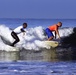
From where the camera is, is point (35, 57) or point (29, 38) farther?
point (29, 38)

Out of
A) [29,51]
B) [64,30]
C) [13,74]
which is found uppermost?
→ [64,30]

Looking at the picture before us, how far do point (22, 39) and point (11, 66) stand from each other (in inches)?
414

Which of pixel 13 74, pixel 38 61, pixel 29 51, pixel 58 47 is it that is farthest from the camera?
Result: pixel 58 47

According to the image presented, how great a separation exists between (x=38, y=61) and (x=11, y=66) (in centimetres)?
186

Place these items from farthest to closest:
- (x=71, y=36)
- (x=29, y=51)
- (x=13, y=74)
Answer: (x=71, y=36) < (x=29, y=51) < (x=13, y=74)

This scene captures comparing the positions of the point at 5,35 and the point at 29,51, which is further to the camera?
the point at 5,35

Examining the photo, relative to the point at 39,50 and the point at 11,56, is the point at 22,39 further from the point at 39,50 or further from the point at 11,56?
the point at 11,56

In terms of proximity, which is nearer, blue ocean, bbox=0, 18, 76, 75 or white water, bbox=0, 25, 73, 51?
blue ocean, bbox=0, 18, 76, 75

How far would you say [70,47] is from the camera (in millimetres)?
26734

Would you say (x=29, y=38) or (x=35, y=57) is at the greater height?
(x=29, y=38)

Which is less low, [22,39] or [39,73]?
[22,39]

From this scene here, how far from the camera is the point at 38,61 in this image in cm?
1944

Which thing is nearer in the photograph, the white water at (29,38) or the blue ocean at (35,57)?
the blue ocean at (35,57)

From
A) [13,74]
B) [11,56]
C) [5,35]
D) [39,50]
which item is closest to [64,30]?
[5,35]
